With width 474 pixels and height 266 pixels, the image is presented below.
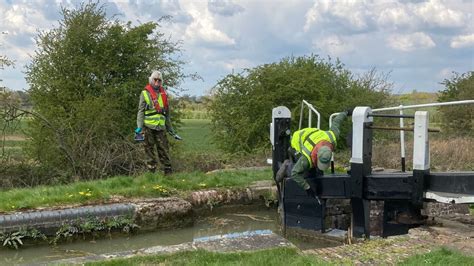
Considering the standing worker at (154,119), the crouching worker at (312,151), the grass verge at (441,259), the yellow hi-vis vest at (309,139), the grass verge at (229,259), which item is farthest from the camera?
the standing worker at (154,119)

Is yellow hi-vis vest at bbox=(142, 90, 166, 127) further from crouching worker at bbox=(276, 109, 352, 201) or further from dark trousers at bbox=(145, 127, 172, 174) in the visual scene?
crouching worker at bbox=(276, 109, 352, 201)

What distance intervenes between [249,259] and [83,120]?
8.44m

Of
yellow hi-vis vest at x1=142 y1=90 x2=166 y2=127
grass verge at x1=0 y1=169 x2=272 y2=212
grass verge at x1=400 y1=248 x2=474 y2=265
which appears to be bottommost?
grass verge at x1=400 y1=248 x2=474 y2=265

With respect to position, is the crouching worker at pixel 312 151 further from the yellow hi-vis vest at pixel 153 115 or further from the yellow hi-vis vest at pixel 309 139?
the yellow hi-vis vest at pixel 153 115

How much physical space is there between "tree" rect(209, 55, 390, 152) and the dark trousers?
606 centimetres

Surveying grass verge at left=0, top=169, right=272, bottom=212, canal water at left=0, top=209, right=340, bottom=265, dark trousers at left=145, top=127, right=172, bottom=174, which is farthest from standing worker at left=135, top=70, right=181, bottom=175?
Answer: canal water at left=0, top=209, right=340, bottom=265

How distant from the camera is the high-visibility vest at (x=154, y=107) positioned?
438 inches

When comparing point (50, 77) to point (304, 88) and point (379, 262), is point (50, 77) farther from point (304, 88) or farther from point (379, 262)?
point (379, 262)

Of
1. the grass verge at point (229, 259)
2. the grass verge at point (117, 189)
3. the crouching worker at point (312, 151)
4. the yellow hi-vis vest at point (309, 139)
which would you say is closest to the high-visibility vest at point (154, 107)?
the grass verge at point (117, 189)

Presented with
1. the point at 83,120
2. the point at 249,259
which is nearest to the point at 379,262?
the point at 249,259

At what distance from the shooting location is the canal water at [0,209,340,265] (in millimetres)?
7664

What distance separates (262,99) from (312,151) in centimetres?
962

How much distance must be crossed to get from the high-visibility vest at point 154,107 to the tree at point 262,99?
6.43 meters

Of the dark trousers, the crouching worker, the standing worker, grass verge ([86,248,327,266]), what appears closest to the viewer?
grass verge ([86,248,327,266])
